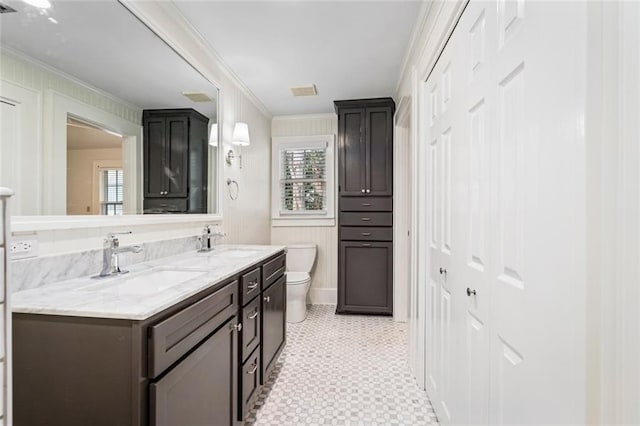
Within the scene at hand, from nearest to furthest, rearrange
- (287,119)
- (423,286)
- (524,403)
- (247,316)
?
1. (524,403)
2. (247,316)
3. (423,286)
4. (287,119)

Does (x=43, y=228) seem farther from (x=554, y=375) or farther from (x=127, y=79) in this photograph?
Result: (x=554, y=375)

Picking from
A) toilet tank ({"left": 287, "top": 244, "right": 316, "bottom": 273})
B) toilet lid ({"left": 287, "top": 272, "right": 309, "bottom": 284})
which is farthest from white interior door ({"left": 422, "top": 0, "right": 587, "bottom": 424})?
toilet tank ({"left": 287, "top": 244, "right": 316, "bottom": 273})

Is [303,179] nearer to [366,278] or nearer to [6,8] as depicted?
[366,278]

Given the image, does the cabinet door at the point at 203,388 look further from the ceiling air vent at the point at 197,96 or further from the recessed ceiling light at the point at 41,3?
the ceiling air vent at the point at 197,96

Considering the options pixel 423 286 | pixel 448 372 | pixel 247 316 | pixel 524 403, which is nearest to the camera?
pixel 524 403

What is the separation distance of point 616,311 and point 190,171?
2.35 metres

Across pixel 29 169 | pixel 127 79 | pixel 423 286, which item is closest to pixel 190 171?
pixel 127 79

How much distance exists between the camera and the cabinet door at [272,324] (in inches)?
77.6

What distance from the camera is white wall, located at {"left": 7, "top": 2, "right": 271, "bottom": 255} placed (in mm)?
1422

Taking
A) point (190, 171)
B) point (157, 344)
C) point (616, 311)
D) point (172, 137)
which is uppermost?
point (172, 137)

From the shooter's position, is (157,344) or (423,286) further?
(423,286)

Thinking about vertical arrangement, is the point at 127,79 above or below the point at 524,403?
above

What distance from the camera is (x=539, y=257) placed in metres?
0.77

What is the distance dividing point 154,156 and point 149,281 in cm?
83
